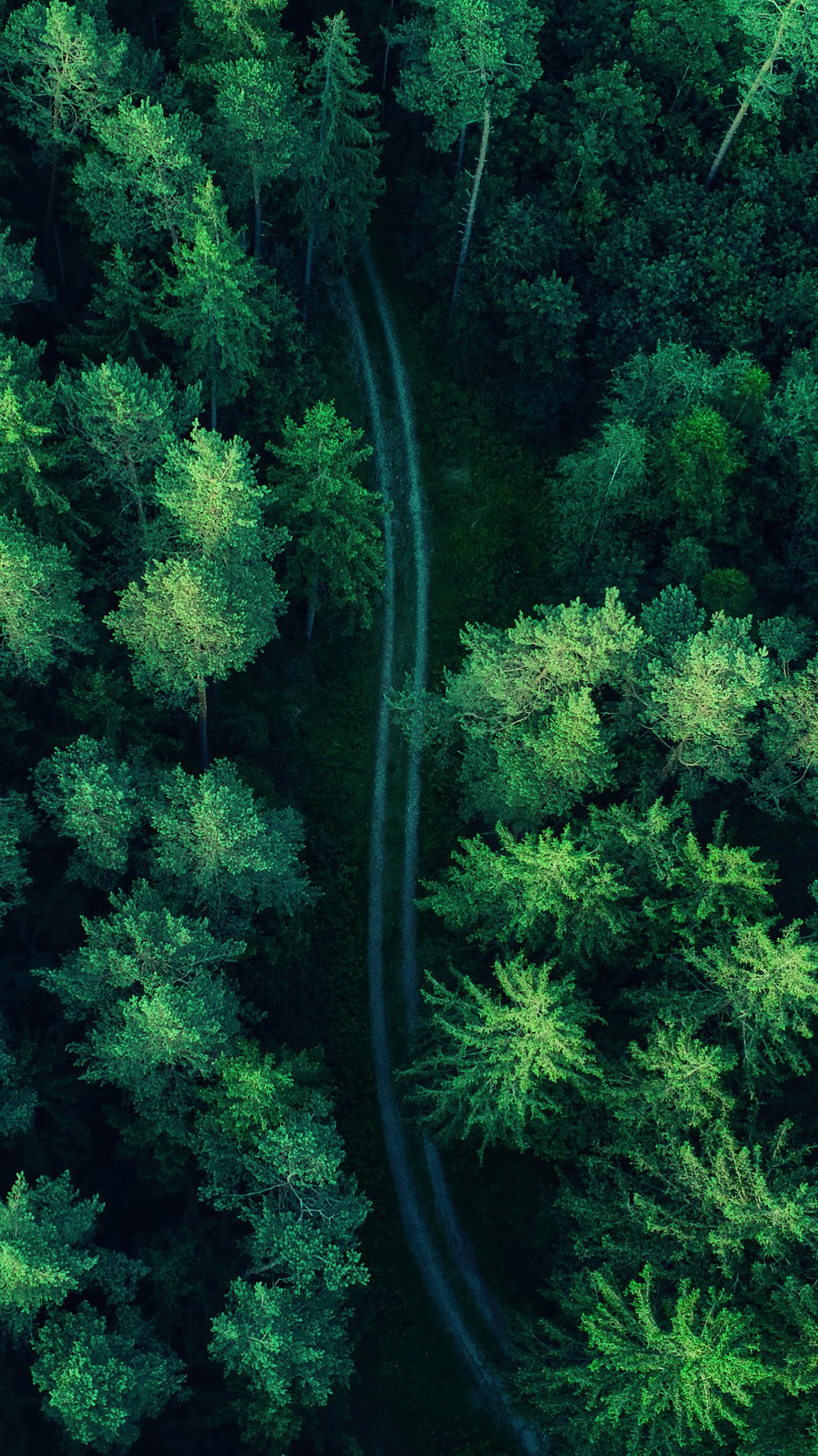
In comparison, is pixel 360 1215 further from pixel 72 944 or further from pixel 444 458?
pixel 444 458

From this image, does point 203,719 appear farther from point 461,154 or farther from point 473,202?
point 461,154

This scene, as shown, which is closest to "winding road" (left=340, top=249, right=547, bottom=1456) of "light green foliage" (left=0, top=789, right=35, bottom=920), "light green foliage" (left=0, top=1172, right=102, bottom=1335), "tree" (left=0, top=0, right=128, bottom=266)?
"light green foliage" (left=0, top=789, right=35, bottom=920)

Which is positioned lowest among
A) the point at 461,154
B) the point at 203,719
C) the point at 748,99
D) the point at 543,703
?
the point at 543,703

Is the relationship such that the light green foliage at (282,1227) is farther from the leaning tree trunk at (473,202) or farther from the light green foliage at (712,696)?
the leaning tree trunk at (473,202)

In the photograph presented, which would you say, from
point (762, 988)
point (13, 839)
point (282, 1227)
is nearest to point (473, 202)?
point (13, 839)

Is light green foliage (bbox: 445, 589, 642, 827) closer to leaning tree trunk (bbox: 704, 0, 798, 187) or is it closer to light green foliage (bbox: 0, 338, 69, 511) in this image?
light green foliage (bbox: 0, 338, 69, 511)

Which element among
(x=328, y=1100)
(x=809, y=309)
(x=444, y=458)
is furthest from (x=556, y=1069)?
(x=809, y=309)
